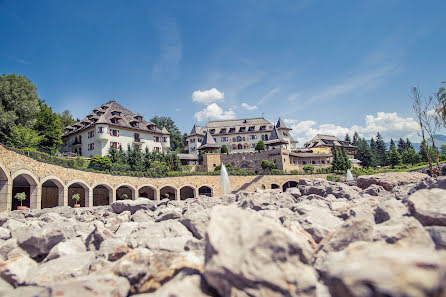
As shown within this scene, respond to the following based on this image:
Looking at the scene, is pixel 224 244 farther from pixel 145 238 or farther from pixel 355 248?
pixel 145 238

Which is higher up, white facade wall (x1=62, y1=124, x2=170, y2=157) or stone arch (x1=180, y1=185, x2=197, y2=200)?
white facade wall (x1=62, y1=124, x2=170, y2=157)

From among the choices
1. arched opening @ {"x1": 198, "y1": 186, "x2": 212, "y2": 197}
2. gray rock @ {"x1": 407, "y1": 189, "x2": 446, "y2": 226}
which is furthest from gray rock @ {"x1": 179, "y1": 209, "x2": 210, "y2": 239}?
arched opening @ {"x1": 198, "y1": 186, "x2": 212, "y2": 197}

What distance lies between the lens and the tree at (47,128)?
1575 inches

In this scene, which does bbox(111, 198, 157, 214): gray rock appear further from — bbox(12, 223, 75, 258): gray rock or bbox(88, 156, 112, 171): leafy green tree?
bbox(88, 156, 112, 171): leafy green tree

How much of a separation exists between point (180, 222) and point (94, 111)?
48.4 m

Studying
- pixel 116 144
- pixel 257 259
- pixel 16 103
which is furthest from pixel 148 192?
pixel 257 259

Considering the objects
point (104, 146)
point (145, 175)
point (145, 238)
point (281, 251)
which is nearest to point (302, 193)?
point (145, 238)

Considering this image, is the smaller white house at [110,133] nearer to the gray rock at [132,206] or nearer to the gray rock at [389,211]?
the gray rock at [132,206]

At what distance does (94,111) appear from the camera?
159 feet

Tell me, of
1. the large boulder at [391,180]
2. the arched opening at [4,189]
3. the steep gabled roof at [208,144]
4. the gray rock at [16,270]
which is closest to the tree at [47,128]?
the arched opening at [4,189]

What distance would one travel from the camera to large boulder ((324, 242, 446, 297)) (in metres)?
1.99

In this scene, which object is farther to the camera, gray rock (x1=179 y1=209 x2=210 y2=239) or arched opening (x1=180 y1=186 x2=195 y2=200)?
→ arched opening (x1=180 y1=186 x2=195 y2=200)

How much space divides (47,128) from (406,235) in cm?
4762

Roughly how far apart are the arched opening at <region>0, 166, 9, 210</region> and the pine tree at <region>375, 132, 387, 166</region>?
78.7m
